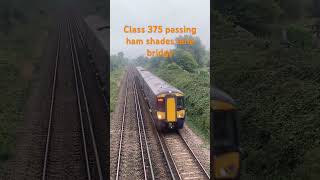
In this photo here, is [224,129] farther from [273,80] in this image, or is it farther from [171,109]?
[273,80]

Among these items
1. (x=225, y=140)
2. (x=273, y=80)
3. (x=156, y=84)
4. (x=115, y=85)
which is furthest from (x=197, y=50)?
(x=115, y=85)

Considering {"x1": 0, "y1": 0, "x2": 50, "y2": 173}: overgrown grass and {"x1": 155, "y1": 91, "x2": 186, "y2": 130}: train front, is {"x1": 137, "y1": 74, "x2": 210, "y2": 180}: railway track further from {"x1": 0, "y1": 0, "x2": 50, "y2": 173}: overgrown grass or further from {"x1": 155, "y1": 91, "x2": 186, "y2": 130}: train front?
{"x1": 0, "y1": 0, "x2": 50, "y2": 173}: overgrown grass

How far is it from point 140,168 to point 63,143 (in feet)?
12.0

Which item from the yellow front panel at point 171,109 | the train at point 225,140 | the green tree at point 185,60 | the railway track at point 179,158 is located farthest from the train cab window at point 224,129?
the green tree at point 185,60

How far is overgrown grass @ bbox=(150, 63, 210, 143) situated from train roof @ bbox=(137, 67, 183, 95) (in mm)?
814

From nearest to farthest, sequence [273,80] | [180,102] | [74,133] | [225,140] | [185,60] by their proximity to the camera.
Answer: [225,140] → [180,102] → [74,133] → [273,80] → [185,60]

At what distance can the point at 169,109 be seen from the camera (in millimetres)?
13172

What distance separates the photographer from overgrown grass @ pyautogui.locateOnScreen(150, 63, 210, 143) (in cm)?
1489

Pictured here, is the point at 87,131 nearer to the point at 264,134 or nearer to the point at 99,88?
the point at 99,88

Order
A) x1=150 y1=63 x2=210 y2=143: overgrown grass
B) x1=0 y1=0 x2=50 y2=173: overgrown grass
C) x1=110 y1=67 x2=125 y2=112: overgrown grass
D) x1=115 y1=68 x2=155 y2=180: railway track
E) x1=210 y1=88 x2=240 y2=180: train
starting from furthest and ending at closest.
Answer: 1. x1=110 y1=67 x2=125 y2=112: overgrown grass
2. x1=150 y1=63 x2=210 y2=143: overgrown grass
3. x1=0 y1=0 x2=50 y2=173: overgrown grass
4. x1=115 y1=68 x2=155 y2=180: railway track
5. x1=210 y1=88 x2=240 y2=180: train

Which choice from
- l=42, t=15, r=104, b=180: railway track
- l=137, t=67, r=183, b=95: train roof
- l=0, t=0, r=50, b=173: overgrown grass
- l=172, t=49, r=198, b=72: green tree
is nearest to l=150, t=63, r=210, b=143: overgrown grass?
l=172, t=49, r=198, b=72: green tree

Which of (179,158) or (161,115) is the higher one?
(161,115)

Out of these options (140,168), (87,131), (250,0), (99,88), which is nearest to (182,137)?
(140,168)

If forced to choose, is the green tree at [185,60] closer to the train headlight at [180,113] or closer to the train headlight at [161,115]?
the train headlight at [180,113]
